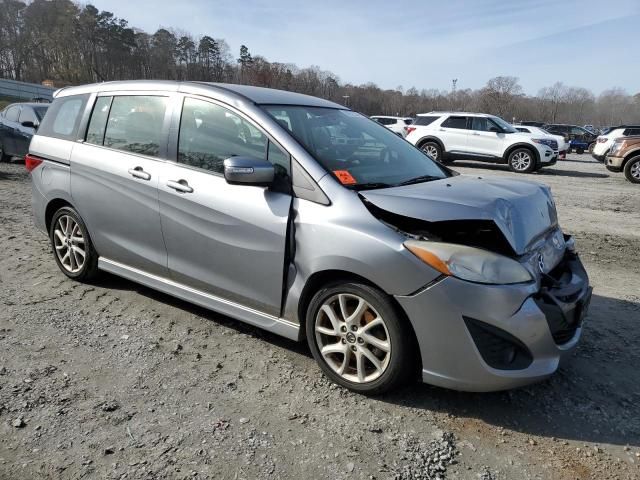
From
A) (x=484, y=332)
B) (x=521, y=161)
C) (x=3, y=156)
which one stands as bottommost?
(x=3, y=156)

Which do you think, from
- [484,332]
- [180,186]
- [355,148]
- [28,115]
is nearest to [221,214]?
[180,186]

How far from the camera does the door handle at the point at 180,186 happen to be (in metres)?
3.43

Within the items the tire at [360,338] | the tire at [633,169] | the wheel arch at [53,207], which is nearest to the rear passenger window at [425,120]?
the tire at [633,169]

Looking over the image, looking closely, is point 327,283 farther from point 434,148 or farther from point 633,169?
point 434,148

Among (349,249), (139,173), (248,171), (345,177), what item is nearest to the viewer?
(349,249)

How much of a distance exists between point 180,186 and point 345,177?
1225mm

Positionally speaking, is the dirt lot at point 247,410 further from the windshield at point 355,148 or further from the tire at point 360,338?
the windshield at point 355,148

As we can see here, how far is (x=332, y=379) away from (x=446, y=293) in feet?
3.17

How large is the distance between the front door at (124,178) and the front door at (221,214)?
173 millimetres

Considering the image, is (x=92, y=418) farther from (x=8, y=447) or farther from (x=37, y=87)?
(x=37, y=87)

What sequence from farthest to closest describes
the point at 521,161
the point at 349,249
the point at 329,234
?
the point at 521,161, the point at 329,234, the point at 349,249

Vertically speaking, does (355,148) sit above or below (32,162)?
above

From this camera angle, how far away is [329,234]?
282 centimetres

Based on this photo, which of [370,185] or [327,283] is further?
[370,185]
